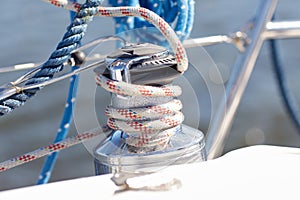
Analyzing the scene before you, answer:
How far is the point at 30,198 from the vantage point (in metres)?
0.61

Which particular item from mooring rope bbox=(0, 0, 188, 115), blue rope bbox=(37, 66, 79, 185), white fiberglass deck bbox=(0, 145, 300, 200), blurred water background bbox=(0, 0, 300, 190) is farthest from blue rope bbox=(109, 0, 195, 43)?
blurred water background bbox=(0, 0, 300, 190)

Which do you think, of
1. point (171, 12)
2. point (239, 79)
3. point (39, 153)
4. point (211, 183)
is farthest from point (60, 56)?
point (239, 79)

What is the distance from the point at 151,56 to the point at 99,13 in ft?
0.41

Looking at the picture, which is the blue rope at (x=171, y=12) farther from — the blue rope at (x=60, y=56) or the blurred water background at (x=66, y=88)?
the blurred water background at (x=66, y=88)

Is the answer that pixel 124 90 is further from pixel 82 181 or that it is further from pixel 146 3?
pixel 146 3

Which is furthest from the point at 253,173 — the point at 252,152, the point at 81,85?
the point at 81,85

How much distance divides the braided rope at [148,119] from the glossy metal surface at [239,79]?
0.68m

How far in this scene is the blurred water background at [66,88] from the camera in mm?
2498

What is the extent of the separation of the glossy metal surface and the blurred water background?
68cm

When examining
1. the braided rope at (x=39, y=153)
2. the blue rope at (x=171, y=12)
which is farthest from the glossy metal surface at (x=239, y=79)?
the braided rope at (x=39, y=153)

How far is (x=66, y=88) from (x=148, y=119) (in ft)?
7.60

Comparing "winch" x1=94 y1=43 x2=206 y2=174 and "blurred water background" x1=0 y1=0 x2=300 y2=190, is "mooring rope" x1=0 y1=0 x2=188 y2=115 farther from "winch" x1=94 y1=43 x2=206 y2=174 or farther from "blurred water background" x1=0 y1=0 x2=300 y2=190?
"blurred water background" x1=0 y1=0 x2=300 y2=190

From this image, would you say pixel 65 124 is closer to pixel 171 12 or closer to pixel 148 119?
pixel 171 12

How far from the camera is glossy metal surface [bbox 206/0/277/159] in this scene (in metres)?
1.33
